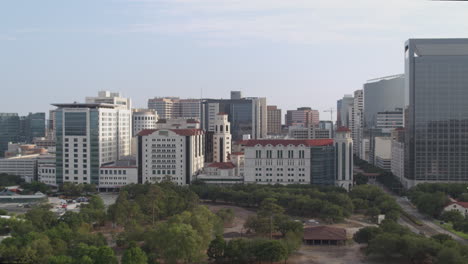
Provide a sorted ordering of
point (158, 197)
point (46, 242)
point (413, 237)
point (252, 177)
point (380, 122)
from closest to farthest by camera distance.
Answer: point (46, 242) < point (413, 237) < point (158, 197) < point (252, 177) < point (380, 122)

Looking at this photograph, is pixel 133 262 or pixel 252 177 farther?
pixel 252 177

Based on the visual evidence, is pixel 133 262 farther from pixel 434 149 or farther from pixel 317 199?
pixel 434 149

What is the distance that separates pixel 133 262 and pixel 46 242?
3.76 meters

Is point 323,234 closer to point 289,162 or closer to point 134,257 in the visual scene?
point 134,257

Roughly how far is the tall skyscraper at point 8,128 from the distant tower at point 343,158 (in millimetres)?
51649

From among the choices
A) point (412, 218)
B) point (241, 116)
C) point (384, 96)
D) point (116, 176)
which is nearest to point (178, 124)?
point (116, 176)

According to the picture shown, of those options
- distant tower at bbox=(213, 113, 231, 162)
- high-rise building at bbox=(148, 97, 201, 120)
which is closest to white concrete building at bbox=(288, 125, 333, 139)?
distant tower at bbox=(213, 113, 231, 162)

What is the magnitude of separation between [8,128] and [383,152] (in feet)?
169

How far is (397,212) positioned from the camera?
30062 mm

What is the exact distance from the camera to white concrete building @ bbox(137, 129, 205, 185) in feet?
140

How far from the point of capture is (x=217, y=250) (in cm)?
2191

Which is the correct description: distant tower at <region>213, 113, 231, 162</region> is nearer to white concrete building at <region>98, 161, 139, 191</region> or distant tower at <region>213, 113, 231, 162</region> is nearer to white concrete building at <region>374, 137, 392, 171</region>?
white concrete building at <region>98, 161, 139, 191</region>

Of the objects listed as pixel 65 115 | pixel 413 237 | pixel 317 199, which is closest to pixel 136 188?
pixel 65 115

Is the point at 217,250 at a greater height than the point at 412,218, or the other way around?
the point at 217,250
